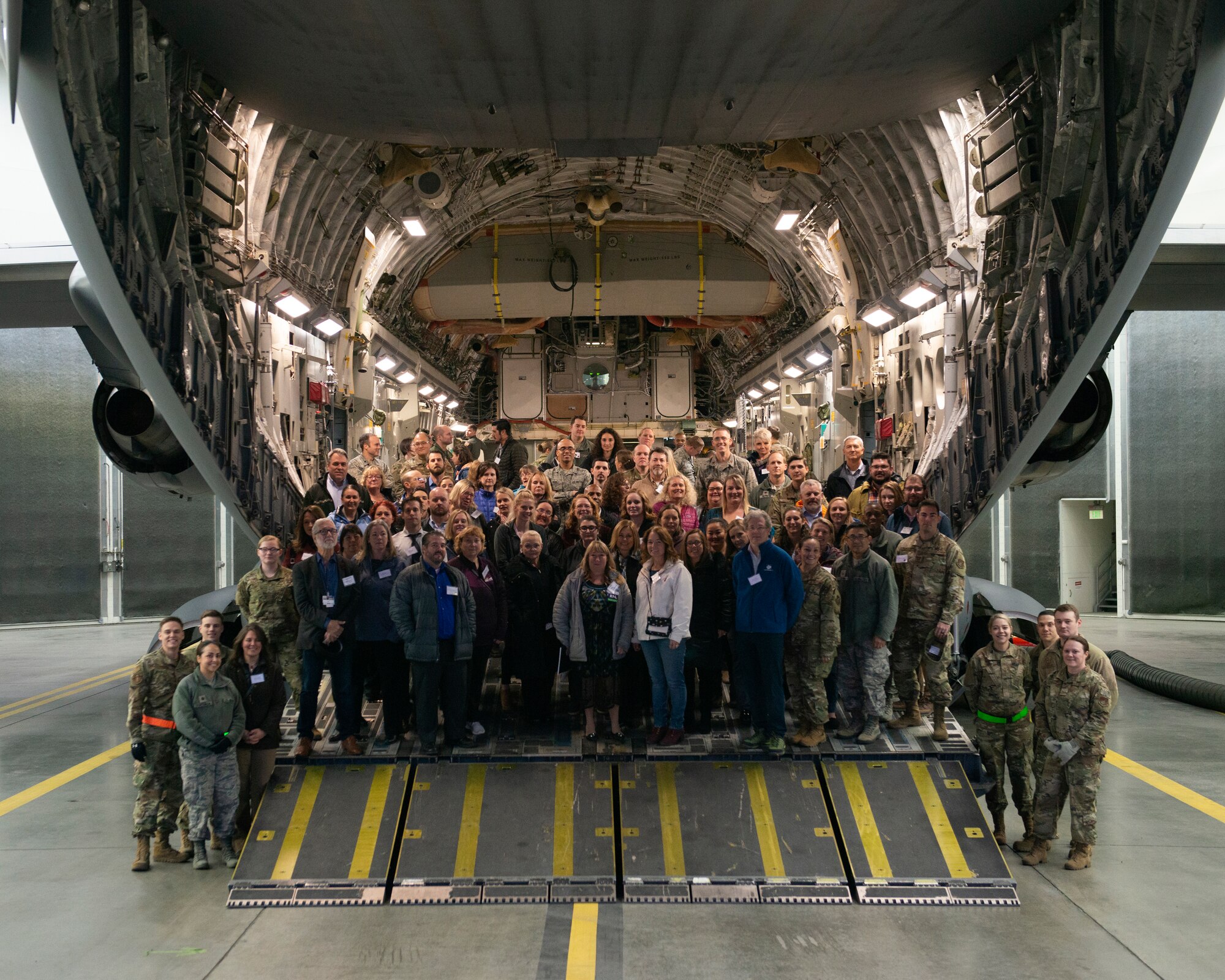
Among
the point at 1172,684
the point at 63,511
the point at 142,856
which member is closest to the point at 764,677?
the point at 142,856

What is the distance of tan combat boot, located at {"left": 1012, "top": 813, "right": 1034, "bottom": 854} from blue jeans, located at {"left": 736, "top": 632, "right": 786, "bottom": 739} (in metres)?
1.61

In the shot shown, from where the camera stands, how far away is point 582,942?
16.6 feet

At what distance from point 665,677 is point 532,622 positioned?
42.6 inches

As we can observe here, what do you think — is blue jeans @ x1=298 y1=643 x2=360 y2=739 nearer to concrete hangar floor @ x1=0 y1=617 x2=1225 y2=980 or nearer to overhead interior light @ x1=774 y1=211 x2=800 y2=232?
concrete hangar floor @ x1=0 y1=617 x2=1225 y2=980

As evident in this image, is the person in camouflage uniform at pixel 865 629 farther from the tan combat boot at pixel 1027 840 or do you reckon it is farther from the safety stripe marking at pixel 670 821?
the safety stripe marking at pixel 670 821

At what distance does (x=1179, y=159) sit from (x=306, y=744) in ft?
21.8

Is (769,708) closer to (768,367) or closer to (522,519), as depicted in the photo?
(522,519)

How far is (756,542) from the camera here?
6.65 metres

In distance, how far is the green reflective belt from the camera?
6328 mm

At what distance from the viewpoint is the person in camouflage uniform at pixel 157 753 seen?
20.2 feet

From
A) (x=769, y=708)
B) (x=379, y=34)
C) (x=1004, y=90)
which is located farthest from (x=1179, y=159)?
(x=379, y=34)

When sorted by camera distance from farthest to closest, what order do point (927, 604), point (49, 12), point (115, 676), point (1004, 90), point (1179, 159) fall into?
point (115, 676) → point (1004, 90) → point (927, 604) → point (1179, 159) → point (49, 12)

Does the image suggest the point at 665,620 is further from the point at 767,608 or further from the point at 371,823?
the point at 371,823

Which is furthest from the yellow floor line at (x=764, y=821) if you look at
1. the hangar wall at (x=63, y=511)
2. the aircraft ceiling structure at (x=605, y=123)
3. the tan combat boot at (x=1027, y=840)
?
the hangar wall at (x=63, y=511)
